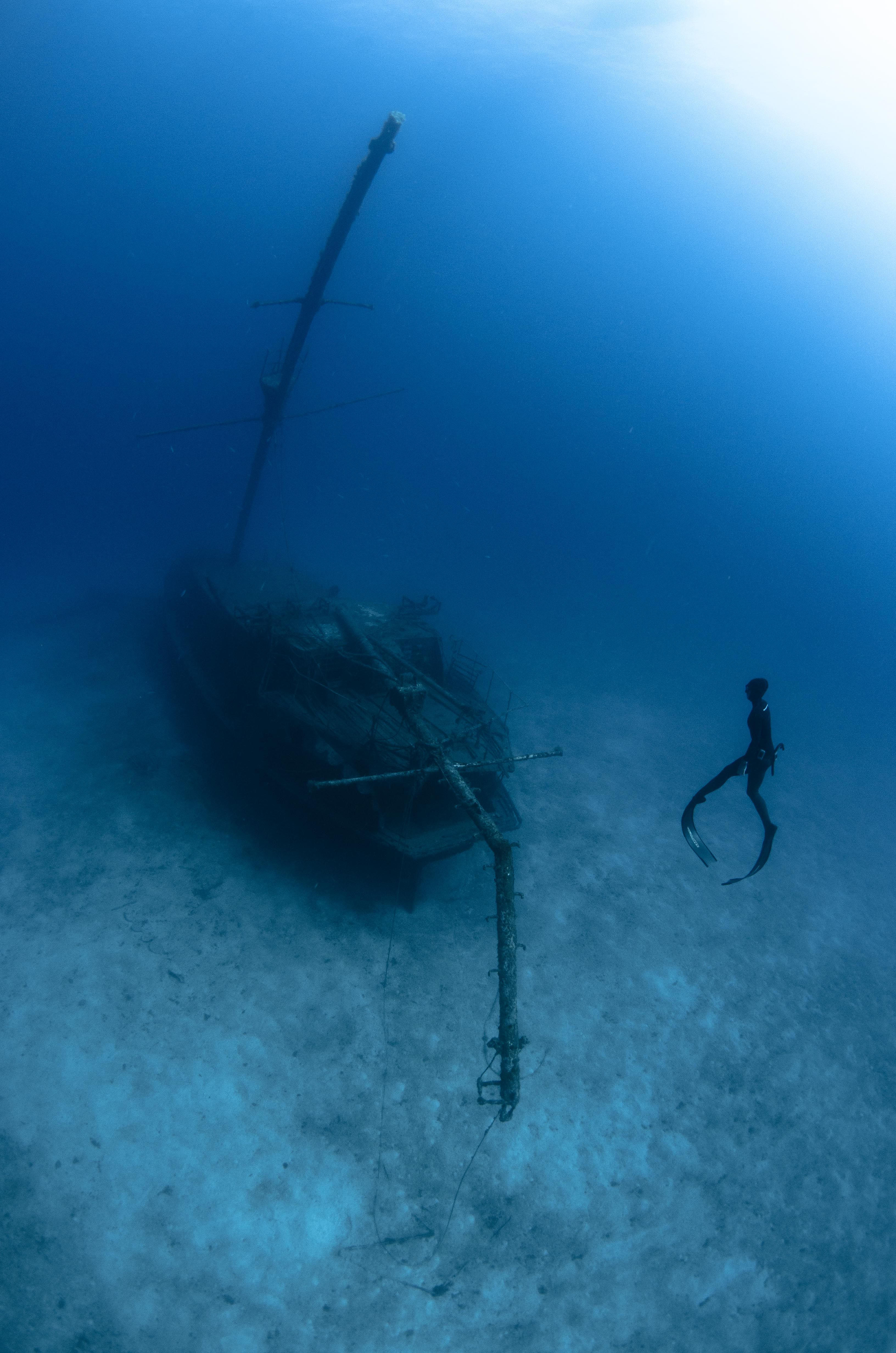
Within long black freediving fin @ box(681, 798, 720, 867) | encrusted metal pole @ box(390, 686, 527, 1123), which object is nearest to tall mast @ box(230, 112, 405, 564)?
encrusted metal pole @ box(390, 686, 527, 1123)

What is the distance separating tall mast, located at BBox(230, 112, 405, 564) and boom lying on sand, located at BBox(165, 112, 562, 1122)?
0.06 metres

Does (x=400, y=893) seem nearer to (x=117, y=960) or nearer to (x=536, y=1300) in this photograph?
(x=117, y=960)

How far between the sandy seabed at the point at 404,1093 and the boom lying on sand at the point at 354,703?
1.67 meters

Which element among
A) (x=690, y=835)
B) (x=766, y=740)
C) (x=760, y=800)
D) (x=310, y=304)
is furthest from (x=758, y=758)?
(x=310, y=304)

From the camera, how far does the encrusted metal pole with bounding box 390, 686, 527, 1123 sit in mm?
5016

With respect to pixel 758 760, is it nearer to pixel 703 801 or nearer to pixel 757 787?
pixel 757 787

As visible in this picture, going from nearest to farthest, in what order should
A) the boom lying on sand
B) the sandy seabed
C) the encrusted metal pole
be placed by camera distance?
the encrusted metal pole, the sandy seabed, the boom lying on sand

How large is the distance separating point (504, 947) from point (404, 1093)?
216 inches

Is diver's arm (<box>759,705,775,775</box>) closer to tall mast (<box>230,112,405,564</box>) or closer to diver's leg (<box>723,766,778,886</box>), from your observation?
diver's leg (<box>723,766,778,886</box>)

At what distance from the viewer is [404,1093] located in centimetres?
923

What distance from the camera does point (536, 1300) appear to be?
25.3ft

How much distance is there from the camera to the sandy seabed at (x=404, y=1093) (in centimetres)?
745

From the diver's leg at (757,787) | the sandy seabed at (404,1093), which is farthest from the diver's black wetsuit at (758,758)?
the sandy seabed at (404,1093)

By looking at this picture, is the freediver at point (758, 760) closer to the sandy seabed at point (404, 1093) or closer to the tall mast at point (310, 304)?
the sandy seabed at point (404, 1093)
